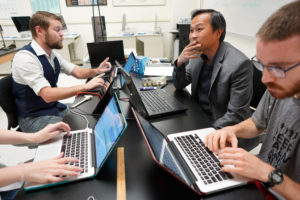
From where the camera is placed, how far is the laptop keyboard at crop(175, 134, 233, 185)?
65 centimetres

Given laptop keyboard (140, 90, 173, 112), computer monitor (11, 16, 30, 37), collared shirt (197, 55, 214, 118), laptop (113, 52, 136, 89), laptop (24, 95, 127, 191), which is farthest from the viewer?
computer monitor (11, 16, 30, 37)

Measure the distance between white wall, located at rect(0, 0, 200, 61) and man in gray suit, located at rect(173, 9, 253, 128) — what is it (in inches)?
143

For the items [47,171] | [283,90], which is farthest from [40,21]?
[283,90]

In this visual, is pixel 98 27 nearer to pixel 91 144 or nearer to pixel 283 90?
pixel 91 144

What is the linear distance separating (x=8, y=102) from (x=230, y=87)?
1.58 meters

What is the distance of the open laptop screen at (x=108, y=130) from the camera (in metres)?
0.72

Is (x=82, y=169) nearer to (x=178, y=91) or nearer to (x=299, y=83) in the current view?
(x=299, y=83)

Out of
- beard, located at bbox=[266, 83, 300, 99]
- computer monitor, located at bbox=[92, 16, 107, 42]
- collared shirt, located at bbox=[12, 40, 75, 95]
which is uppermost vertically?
computer monitor, located at bbox=[92, 16, 107, 42]

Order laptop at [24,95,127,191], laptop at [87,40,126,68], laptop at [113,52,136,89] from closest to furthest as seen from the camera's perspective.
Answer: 1. laptop at [24,95,127,191]
2. laptop at [113,52,136,89]
3. laptop at [87,40,126,68]

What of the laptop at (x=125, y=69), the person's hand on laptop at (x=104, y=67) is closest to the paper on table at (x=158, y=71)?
the laptop at (x=125, y=69)

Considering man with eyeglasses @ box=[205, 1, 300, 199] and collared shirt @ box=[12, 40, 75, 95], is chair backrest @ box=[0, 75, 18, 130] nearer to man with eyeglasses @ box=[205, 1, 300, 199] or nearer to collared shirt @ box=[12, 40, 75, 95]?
collared shirt @ box=[12, 40, 75, 95]

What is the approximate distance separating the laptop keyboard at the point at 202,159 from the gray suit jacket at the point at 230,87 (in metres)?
0.37

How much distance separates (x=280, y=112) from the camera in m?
0.82

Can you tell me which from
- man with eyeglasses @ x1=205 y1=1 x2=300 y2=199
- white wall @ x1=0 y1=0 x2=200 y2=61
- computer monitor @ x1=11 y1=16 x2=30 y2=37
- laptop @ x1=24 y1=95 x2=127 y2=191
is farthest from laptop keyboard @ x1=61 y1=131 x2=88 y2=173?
white wall @ x1=0 y1=0 x2=200 y2=61
